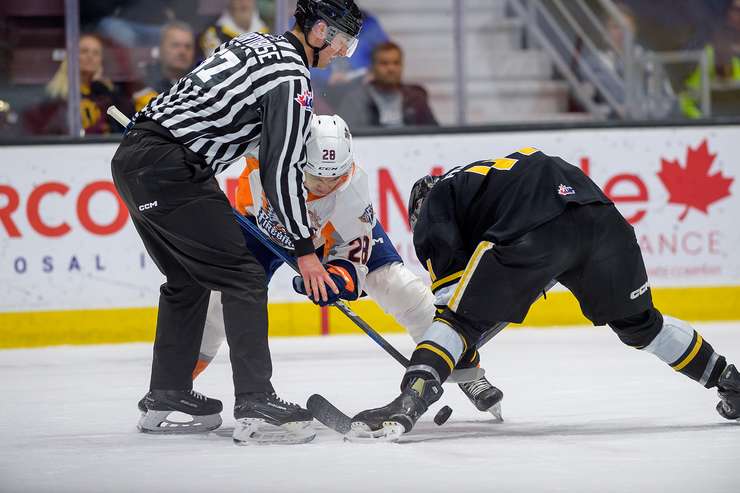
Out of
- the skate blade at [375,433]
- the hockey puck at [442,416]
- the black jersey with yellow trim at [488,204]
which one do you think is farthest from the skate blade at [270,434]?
the black jersey with yellow trim at [488,204]

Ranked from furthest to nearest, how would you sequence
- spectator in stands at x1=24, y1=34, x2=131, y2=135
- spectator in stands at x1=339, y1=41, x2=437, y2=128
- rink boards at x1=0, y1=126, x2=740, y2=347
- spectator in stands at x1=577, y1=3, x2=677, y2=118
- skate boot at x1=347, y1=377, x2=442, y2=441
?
spectator in stands at x1=577, y1=3, x2=677, y2=118
spectator in stands at x1=339, y1=41, x2=437, y2=128
spectator in stands at x1=24, y1=34, x2=131, y2=135
rink boards at x1=0, y1=126, x2=740, y2=347
skate boot at x1=347, y1=377, x2=442, y2=441

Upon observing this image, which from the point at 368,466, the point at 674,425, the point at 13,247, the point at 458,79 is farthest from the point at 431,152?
the point at 368,466

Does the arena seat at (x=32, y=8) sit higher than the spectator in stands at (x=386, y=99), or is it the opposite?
the arena seat at (x=32, y=8)

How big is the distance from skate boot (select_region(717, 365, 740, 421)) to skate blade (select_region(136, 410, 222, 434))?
1326 mm

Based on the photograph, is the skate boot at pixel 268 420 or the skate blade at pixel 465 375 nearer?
the skate boot at pixel 268 420

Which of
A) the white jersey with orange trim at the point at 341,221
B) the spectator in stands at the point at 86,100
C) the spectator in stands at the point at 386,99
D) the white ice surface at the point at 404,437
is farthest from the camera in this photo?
the spectator in stands at the point at 386,99

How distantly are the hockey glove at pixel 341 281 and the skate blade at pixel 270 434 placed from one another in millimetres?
317

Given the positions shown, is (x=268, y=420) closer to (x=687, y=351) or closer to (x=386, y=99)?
(x=687, y=351)

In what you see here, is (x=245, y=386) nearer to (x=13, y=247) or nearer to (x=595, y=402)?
(x=595, y=402)

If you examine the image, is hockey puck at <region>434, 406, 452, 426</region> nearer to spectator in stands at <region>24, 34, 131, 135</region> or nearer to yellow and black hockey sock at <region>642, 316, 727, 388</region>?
yellow and black hockey sock at <region>642, 316, 727, 388</region>

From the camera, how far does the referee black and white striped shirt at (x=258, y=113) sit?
3.01 m

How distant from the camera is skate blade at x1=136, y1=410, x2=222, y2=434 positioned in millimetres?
3375

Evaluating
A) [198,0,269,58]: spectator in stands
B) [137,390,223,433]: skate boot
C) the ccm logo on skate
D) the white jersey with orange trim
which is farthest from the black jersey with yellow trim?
[198,0,269,58]: spectator in stands

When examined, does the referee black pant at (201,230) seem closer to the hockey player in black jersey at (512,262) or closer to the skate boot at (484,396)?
the hockey player in black jersey at (512,262)
